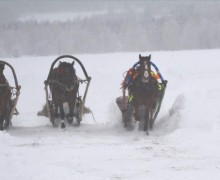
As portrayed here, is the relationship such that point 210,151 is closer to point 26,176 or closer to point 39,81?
point 26,176

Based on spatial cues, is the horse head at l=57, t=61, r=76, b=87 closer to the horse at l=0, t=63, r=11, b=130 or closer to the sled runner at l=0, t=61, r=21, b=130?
the sled runner at l=0, t=61, r=21, b=130

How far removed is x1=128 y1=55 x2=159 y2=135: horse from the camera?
469 inches

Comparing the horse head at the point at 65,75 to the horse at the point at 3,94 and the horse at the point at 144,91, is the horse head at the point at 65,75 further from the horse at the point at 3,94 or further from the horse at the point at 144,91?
the horse at the point at 144,91

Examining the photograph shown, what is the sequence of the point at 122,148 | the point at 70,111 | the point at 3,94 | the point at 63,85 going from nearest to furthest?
the point at 122,148 → the point at 3,94 → the point at 63,85 → the point at 70,111

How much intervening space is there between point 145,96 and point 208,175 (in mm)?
4601

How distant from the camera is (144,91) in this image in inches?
480

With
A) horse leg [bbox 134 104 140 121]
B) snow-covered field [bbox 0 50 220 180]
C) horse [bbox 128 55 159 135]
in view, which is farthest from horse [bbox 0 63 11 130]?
horse leg [bbox 134 104 140 121]

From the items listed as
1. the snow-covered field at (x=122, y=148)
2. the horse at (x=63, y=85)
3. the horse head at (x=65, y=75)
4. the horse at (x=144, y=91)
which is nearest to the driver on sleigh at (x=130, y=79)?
the horse at (x=144, y=91)

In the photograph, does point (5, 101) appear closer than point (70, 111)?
Yes

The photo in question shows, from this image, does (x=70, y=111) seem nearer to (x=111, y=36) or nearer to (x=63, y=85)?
(x=63, y=85)

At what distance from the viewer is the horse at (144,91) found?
11914 mm

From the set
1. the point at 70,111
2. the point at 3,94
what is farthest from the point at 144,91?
the point at 3,94

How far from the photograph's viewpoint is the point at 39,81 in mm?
31172

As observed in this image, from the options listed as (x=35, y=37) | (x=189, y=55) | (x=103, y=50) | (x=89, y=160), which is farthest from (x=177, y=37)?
(x=89, y=160)
